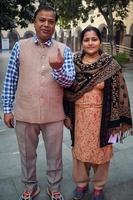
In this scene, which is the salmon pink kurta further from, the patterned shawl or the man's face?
the man's face

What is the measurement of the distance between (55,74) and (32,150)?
88cm

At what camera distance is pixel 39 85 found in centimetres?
316

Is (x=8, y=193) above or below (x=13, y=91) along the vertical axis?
below

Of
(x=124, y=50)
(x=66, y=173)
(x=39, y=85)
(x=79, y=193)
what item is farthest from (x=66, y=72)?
(x=124, y=50)

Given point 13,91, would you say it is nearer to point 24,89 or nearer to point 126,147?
point 24,89

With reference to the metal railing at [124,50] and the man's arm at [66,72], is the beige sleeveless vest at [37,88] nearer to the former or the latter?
the man's arm at [66,72]

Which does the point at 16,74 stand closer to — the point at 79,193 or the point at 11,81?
the point at 11,81

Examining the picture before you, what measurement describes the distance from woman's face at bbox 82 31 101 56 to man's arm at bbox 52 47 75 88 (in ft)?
0.56

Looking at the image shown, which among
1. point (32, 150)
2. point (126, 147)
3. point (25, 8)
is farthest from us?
point (25, 8)

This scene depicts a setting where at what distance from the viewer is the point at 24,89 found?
10.5 ft

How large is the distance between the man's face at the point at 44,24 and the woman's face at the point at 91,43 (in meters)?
0.33

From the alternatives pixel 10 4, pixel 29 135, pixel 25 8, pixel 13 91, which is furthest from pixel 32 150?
pixel 25 8

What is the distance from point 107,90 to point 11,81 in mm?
902

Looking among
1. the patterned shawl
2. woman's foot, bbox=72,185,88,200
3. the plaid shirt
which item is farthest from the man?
woman's foot, bbox=72,185,88,200
